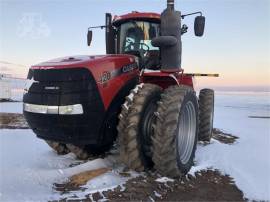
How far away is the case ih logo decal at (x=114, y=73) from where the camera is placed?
14.5 ft

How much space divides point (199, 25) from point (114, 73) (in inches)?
76.2

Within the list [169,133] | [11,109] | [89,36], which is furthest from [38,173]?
[11,109]

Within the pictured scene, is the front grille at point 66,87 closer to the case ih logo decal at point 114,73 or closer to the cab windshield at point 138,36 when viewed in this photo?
the case ih logo decal at point 114,73

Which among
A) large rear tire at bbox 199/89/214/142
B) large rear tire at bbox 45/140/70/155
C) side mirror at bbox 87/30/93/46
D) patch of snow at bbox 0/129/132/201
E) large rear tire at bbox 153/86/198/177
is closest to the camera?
patch of snow at bbox 0/129/132/201

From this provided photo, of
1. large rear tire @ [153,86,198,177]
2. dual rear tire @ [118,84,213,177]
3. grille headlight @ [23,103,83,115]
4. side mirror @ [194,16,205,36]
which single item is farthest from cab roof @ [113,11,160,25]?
grille headlight @ [23,103,83,115]

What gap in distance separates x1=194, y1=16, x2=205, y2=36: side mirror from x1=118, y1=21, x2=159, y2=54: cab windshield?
665 millimetres

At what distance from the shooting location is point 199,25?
5734 millimetres

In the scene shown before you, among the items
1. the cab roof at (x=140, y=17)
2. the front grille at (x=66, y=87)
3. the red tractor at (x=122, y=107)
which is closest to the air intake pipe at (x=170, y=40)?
the red tractor at (x=122, y=107)

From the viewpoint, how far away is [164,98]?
4.48 metres

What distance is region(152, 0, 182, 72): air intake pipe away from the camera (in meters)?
4.90

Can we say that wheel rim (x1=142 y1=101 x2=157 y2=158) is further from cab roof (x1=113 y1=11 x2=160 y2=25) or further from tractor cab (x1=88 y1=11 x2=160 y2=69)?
cab roof (x1=113 y1=11 x2=160 y2=25)

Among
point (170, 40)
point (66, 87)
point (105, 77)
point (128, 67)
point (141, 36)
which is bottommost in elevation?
point (66, 87)

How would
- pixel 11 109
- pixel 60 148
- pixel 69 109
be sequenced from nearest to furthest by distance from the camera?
pixel 69 109, pixel 60 148, pixel 11 109

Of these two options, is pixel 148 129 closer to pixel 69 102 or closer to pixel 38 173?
pixel 69 102
